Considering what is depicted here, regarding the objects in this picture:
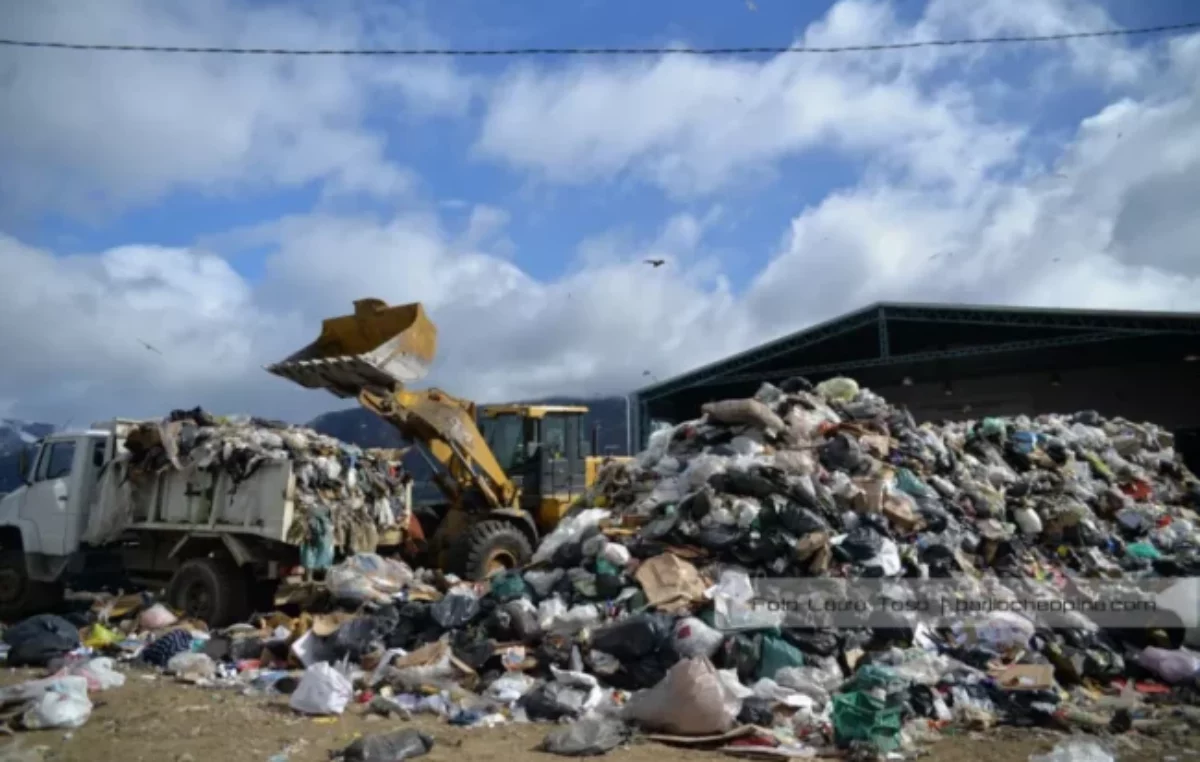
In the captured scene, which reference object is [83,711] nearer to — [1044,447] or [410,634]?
[410,634]

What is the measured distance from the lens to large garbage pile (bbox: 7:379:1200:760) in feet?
16.0

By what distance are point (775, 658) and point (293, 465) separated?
4.73 metres

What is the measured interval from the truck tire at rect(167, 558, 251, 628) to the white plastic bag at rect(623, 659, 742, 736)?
14.7 ft

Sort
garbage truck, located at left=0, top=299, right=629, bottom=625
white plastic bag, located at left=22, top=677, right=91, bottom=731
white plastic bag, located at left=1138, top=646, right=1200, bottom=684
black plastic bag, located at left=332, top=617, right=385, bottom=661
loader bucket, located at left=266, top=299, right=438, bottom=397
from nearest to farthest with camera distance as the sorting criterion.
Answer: white plastic bag, located at left=22, top=677, right=91, bottom=731 < white plastic bag, located at left=1138, top=646, right=1200, bottom=684 < black plastic bag, located at left=332, top=617, right=385, bottom=661 < garbage truck, located at left=0, top=299, right=629, bottom=625 < loader bucket, located at left=266, top=299, right=438, bottom=397

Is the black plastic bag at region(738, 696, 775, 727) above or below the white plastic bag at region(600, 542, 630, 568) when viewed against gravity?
below

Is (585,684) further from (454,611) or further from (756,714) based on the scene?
(454,611)


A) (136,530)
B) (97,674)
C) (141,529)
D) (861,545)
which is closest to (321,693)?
(97,674)

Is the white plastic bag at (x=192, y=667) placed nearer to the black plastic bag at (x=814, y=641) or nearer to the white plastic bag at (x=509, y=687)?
the white plastic bag at (x=509, y=687)

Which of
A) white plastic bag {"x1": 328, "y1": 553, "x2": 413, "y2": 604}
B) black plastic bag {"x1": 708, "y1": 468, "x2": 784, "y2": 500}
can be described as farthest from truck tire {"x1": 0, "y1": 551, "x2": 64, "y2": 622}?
black plastic bag {"x1": 708, "y1": 468, "x2": 784, "y2": 500}

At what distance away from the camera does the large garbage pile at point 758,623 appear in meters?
4.88

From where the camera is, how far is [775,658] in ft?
17.5

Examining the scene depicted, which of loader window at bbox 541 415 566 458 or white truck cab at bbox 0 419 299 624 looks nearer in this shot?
white truck cab at bbox 0 419 299 624

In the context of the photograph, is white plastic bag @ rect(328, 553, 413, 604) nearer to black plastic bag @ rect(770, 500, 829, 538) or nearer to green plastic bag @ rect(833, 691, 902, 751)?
black plastic bag @ rect(770, 500, 829, 538)

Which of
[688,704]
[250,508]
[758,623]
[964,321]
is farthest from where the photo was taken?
[964,321]
